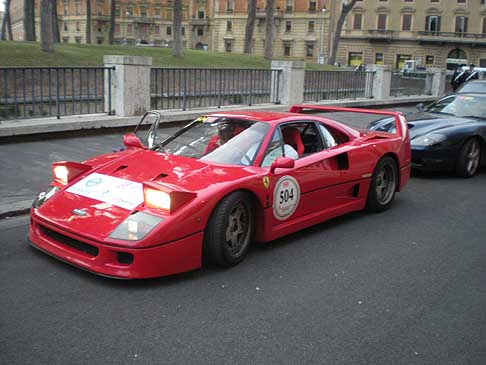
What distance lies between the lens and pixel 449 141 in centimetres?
945

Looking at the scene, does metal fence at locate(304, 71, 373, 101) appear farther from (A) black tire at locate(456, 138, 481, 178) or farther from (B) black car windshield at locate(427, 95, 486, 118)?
(A) black tire at locate(456, 138, 481, 178)

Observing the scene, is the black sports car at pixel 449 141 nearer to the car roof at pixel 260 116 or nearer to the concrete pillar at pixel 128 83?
the car roof at pixel 260 116

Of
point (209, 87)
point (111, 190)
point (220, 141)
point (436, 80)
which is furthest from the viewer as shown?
point (436, 80)

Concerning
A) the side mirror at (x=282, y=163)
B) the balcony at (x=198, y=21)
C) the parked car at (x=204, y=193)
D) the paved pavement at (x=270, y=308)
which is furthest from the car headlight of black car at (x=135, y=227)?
the balcony at (x=198, y=21)

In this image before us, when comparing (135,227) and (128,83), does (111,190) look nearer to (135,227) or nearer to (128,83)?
(135,227)

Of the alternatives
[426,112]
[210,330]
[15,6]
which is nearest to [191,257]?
[210,330]

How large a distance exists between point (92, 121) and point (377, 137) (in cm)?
634

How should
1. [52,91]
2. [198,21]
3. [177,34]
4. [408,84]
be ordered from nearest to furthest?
[52,91] → [408,84] → [177,34] → [198,21]

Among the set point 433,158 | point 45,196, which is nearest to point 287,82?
point 433,158

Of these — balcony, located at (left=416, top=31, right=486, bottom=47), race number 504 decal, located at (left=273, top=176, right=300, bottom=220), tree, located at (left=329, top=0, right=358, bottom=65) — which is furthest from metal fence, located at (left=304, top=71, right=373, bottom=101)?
balcony, located at (left=416, top=31, right=486, bottom=47)

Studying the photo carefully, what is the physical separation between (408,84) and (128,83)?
53.9ft

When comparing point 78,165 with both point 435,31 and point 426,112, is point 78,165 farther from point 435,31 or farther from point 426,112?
point 435,31

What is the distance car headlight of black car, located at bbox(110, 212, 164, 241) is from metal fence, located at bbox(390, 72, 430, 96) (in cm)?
2051

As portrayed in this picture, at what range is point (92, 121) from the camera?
37.5ft
